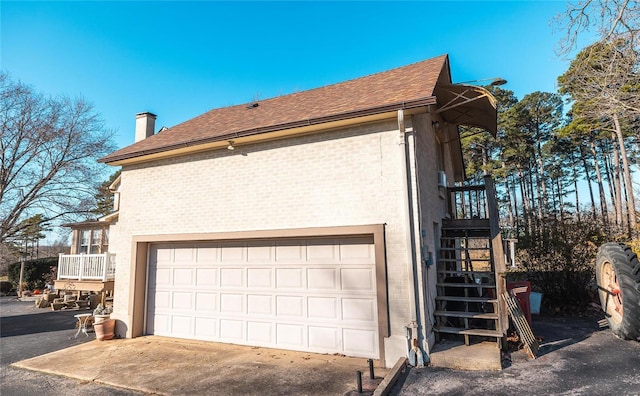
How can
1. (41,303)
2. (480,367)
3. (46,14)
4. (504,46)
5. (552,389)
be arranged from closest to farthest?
(552,389)
(480,367)
(504,46)
(46,14)
(41,303)

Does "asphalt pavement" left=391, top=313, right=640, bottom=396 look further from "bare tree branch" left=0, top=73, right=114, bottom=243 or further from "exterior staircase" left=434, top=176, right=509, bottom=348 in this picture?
"bare tree branch" left=0, top=73, right=114, bottom=243

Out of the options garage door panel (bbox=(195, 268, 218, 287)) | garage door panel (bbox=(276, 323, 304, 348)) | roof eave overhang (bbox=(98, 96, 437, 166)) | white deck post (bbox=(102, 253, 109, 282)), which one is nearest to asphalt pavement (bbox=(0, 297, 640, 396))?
garage door panel (bbox=(276, 323, 304, 348))

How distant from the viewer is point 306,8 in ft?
39.4

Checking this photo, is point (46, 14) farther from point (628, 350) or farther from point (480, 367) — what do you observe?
point (628, 350)

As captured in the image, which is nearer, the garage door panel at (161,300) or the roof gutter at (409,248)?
the roof gutter at (409,248)

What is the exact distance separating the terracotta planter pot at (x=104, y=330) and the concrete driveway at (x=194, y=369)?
325 millimetres

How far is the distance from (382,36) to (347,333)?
11905 millimetres

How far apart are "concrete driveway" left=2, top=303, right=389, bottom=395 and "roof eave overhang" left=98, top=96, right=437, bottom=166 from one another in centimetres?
452

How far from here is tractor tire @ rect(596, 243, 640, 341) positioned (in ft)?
19.4

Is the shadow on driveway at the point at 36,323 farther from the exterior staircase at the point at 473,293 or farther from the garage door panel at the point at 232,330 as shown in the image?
the exterior staircase at the point at 473,293

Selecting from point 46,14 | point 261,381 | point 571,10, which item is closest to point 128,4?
point 46,14

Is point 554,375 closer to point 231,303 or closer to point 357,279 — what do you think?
point 357,279

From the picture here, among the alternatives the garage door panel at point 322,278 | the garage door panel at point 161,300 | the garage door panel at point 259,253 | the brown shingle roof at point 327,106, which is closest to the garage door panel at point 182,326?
the garage door panel at point 161,300

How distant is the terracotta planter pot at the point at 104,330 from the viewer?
27.2ft
